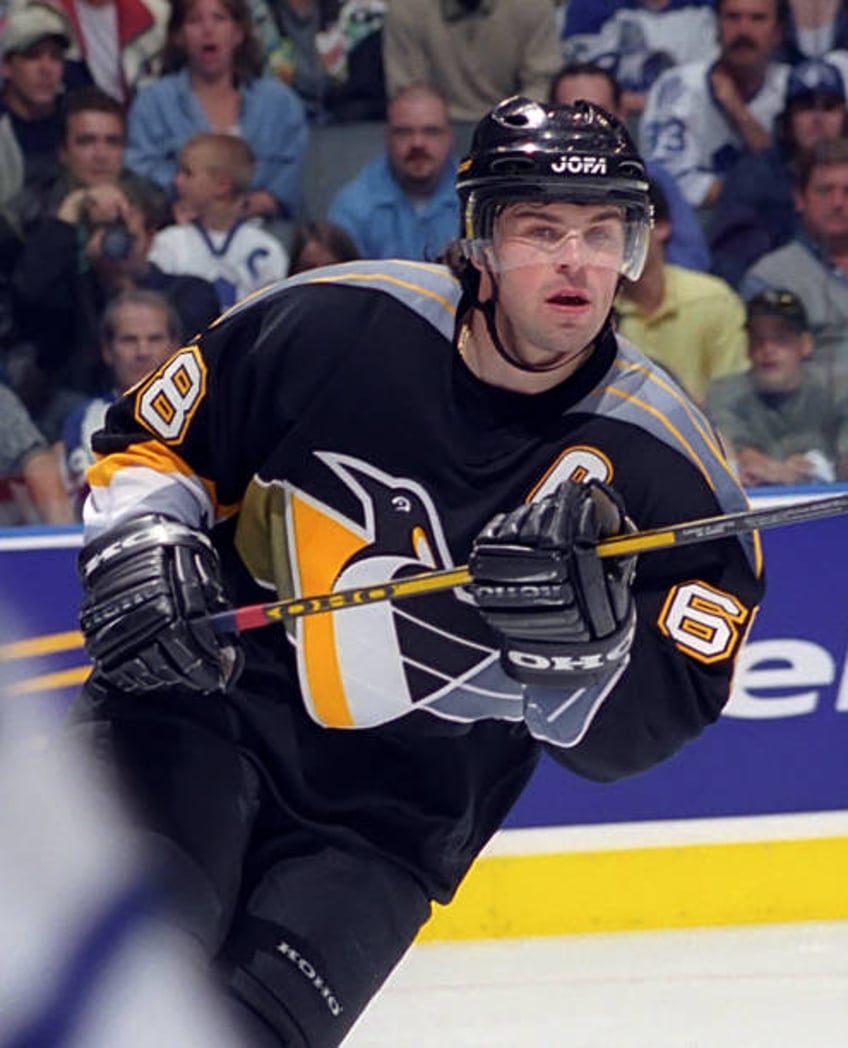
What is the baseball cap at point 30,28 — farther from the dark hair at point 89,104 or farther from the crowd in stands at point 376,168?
the dark hair at point 89,104

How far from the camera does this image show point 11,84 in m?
4.79

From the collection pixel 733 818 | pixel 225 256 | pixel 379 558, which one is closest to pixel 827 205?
pixel 225 256

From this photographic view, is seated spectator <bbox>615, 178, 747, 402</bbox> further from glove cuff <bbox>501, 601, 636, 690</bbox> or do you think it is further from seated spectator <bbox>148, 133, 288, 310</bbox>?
glove cuff <bbox>501, 601, 636, 690</bbox>

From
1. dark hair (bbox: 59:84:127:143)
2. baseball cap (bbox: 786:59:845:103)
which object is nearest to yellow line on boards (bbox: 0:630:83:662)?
dark hair (bbox: 59:84:127:143)

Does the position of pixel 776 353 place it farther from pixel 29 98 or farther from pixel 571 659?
pixel 571 659

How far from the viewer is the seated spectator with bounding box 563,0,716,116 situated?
197 inches

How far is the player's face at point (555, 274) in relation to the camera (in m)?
2.34

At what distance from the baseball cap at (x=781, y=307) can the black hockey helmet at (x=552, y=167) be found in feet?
8.03

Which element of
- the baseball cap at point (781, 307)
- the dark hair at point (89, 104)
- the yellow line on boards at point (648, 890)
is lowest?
the yellow line on boards at point (648, 890)

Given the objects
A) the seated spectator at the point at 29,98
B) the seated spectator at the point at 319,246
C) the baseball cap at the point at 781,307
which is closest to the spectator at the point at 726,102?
the baseball cap at the point at 781,307

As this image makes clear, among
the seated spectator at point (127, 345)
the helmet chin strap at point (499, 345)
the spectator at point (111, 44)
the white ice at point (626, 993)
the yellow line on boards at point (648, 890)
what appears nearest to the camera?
the helmet chin strap at point (499, 345)

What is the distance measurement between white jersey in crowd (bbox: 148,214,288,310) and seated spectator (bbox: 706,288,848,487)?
1050mm

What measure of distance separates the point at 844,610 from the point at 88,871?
2242 millimetres

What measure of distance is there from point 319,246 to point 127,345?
19.6 inches
